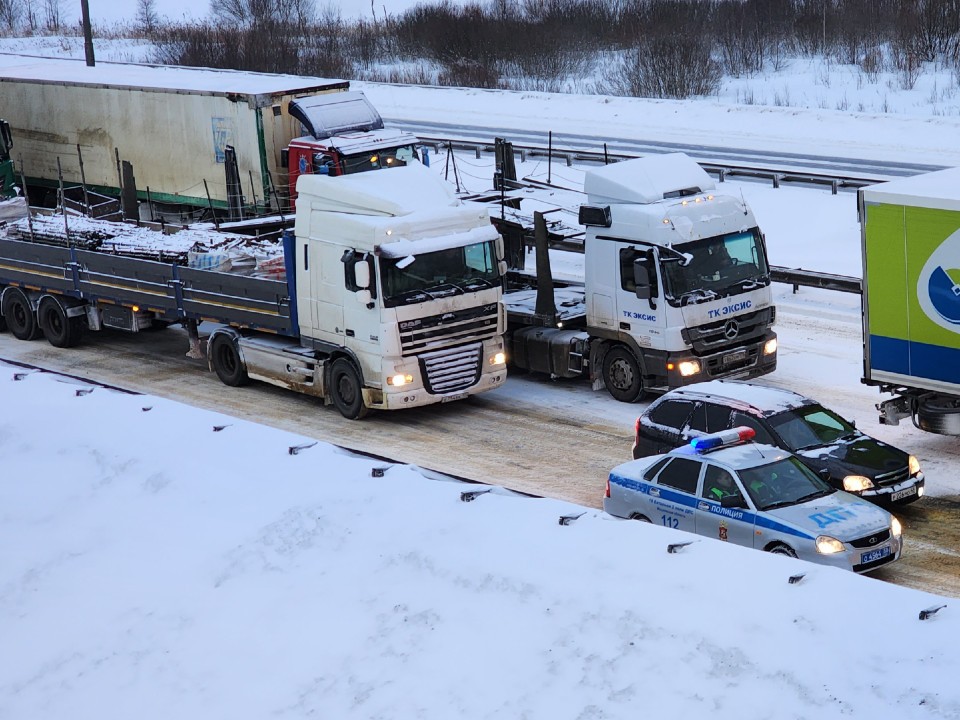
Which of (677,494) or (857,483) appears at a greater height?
(677,494)

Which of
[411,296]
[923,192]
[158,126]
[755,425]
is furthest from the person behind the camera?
[158,126]

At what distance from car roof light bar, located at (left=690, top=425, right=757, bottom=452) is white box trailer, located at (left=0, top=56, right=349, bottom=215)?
652 inches

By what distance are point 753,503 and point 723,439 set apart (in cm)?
113

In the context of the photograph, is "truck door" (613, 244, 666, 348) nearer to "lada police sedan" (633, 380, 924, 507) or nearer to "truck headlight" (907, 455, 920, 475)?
"lada police sedan" (633, 380, 924, 507)

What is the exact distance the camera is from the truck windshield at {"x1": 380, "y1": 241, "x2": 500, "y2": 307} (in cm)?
1852

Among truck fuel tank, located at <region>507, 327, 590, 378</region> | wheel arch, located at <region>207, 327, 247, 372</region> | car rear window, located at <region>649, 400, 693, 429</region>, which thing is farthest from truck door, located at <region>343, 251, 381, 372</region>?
car rear window, located at <region>649, 400, 693, 429</region>

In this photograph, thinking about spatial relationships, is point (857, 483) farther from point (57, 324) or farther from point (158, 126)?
point (158, 126)

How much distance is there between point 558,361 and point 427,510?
7.54 m

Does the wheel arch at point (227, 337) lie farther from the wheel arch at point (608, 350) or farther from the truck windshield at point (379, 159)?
the truck windshield at point (379, 159)

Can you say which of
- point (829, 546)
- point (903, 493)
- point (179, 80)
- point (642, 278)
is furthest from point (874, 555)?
point (179, 80)

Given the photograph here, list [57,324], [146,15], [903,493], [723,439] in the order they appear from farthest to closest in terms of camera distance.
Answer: [146,15]
[57,324]
[903,493]
[723,439]

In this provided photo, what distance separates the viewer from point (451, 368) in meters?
19.2

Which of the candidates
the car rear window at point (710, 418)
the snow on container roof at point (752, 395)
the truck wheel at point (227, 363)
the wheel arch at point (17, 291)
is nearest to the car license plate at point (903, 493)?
the snow on container roof at point (752, 395)

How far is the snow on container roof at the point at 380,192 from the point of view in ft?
61.5
